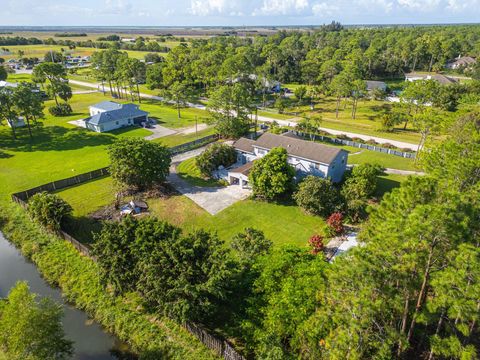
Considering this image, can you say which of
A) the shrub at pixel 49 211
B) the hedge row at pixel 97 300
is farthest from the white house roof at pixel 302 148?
the hedge row at pixel 97 300

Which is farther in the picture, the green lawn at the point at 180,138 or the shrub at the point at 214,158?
the green lawn at the point at 180,138

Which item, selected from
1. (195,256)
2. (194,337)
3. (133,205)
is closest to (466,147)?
(195,256)

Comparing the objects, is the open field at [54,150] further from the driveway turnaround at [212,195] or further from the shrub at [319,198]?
the shrub at [319,198]

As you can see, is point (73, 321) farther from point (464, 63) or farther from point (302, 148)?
point (464, 63)

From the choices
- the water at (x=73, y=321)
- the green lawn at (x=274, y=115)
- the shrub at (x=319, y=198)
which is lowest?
the water at (x=73, y=321)

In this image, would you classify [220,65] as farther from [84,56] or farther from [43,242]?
[84,56]

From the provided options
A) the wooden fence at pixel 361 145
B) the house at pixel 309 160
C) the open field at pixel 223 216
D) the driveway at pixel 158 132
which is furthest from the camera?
the driveway at pixel 158 132

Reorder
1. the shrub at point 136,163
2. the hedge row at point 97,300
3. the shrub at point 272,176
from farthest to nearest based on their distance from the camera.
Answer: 1. the shrub at point 136,163
2. the shrub at point 272,176
3. the hedge row at point 97,300
